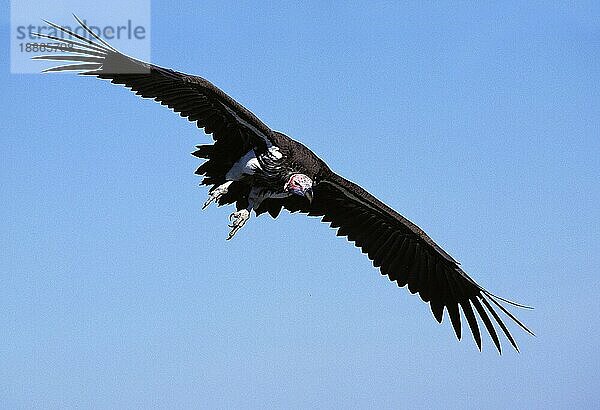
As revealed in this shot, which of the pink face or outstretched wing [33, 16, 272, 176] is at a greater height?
outstretched wing [33, 16, 272, 176]

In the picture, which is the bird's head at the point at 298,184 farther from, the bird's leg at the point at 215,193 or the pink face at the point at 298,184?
the bird's leg at the point at 215,193

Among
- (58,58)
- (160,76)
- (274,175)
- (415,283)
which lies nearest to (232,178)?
(274,175)

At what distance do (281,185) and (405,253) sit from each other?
406cm

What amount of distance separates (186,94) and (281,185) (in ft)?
7.07

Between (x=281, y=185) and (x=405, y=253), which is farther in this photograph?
(x=405, y=253)

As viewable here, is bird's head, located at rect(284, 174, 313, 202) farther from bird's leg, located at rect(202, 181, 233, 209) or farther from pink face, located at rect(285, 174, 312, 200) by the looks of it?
bird's leg, located at rect(202, 181, 233, 209)

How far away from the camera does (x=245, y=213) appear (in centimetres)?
1734

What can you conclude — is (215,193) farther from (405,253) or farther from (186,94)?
(405,253)

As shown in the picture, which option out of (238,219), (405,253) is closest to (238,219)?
(238,219)

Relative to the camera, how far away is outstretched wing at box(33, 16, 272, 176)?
1542cm

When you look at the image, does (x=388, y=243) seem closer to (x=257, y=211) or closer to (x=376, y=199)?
(x=376, y=199)

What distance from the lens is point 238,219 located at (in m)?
17.2

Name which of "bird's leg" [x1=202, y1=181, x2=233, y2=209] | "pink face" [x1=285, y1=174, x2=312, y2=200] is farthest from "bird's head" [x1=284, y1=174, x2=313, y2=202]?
"bird's leg" [x1=202, y1=181, x2=233, y2=209]

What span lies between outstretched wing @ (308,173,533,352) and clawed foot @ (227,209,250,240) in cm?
183
